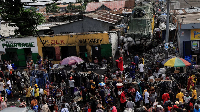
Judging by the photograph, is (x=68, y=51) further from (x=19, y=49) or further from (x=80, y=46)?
(x=19, y=49)

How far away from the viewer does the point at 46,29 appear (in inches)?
1155

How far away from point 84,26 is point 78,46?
356cm

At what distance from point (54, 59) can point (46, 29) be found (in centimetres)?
540

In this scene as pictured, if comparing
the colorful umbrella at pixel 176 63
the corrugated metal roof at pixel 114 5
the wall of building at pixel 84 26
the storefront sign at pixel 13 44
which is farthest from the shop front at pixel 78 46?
the corrugated metal roof at pixel 114 5

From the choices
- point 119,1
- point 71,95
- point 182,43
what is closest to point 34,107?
point 71,95

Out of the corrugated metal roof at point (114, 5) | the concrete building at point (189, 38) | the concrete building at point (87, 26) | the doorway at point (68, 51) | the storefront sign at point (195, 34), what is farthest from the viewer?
the corrugated metal roof at point (114, 5)

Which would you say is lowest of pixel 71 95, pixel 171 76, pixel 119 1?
pixel 71 95

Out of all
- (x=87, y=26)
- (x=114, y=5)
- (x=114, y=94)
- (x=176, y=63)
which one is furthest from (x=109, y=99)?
(x=114, y=5)

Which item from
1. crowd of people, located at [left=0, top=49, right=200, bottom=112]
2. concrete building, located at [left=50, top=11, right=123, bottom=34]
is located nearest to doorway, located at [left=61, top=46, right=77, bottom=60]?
concrete building, located at [left=50, top=11, right=123, bottom=34]

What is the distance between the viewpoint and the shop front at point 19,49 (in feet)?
83.5

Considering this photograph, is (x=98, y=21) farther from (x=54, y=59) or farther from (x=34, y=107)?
(x=34, y=107)

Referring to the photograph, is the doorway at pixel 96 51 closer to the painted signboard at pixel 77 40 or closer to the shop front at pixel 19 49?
the painted signboard at pixel 77 40

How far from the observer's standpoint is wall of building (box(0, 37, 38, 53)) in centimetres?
2541

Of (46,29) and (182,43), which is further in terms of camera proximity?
(46,29)
